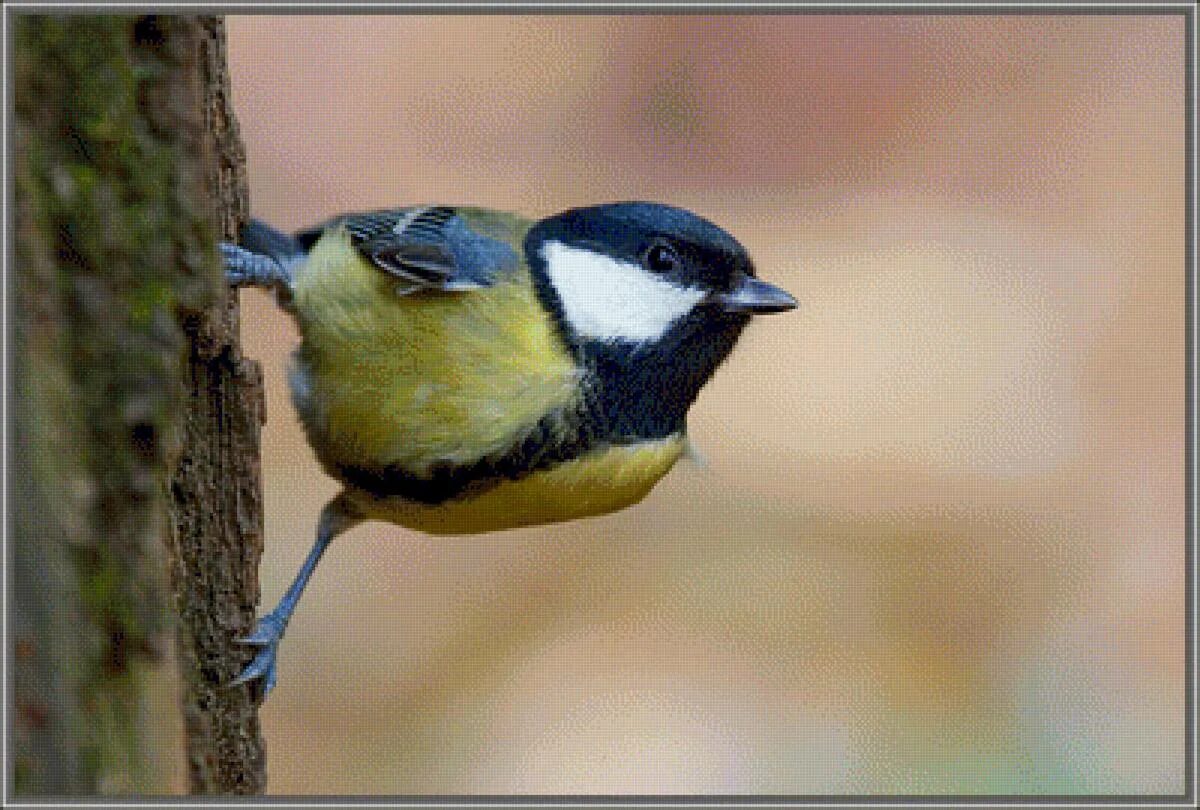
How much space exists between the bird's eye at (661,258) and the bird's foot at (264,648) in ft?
2.50

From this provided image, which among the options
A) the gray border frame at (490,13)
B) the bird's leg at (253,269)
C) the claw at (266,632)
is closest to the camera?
the gray border frame at (490,13)

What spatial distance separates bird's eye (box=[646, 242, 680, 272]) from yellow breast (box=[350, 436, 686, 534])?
0.86ft

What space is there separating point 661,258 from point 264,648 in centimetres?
81

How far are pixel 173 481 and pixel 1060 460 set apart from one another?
10.5ft

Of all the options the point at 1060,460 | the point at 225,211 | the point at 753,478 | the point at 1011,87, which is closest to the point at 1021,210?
the point at 1011,87

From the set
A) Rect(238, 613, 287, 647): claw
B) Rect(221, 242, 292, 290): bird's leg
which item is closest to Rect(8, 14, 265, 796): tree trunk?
Rect(238, 613, 287, 647): claw

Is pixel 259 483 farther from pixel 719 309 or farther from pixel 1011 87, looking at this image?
pixel 1011 87

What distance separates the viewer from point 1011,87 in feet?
14.1

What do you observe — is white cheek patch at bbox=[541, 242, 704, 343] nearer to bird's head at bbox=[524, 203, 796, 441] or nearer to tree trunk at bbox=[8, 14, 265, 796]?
bird's head at bbox=[524, 203, 796, 441]

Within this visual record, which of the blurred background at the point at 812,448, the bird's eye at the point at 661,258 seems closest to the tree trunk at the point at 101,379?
the bird's eye at the point at 661,258

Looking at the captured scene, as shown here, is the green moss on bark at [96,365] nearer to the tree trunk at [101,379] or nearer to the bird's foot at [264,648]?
the tree trunk at [101,379]

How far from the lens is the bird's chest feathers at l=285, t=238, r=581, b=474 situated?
72.6 inches

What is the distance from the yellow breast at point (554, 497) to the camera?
6.21 ft

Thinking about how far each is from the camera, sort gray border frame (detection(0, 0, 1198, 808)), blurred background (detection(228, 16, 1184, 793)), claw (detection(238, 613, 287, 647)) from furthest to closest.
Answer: blurred background (detection(228, 16, 1184, 793)), claw (detection(238, 613, 287, 647)), gray border frame (detection(0, 0, 1198, 808))
